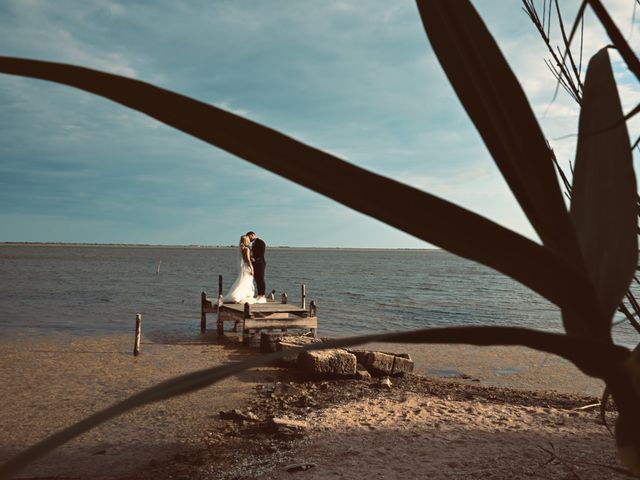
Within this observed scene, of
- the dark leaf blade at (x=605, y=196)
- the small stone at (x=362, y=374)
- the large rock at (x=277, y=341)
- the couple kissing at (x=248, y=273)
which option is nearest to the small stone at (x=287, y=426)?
the small stone at (x=362, y=374)

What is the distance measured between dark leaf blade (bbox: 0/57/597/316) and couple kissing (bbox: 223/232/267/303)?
13.8 m

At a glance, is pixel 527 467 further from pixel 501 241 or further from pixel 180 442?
pixel 501 241

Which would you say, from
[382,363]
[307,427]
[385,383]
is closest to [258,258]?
[382,363]

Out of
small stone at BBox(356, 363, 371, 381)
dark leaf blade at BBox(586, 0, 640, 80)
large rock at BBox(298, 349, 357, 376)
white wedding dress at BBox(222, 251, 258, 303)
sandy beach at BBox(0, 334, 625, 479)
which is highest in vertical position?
dark leaf blade at BBox(586, 0, 640, 80)

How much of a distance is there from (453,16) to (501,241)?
0.26 metres

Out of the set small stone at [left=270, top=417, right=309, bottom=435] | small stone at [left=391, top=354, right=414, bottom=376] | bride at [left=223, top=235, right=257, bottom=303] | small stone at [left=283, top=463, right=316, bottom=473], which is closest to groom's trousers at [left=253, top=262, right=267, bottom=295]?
bride at [left=223, top=235, right=257, bottom=303]

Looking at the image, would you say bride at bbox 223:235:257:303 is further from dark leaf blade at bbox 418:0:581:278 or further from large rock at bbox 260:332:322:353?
dark leaf blade at bbox 418:0:581:278

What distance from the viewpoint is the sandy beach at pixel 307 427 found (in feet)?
18.7

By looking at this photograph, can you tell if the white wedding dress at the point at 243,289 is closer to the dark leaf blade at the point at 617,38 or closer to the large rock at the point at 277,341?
the large rock at the point at 277,341

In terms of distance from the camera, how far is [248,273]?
14.9 meters

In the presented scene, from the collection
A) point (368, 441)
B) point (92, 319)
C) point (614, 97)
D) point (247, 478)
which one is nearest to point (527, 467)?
point (368, 441)

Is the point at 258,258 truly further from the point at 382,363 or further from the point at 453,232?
the point at 453,232

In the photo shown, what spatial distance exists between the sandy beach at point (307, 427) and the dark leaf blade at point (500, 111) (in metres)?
2.91

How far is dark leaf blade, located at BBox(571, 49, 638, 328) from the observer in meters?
0.43
